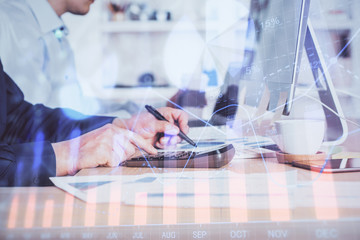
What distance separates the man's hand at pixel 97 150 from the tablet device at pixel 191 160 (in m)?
0.03

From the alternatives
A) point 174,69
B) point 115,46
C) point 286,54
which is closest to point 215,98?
point 286,54

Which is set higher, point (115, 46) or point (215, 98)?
point (115, 46)

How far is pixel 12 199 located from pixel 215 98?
36 cm

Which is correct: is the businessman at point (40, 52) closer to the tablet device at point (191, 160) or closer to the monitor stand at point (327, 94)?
the tablet device at point (191, 160)

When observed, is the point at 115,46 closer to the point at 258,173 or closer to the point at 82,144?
the point at 82,144

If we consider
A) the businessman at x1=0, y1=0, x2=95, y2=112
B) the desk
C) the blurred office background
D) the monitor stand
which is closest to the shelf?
the blurred office background

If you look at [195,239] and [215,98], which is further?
[215,98]

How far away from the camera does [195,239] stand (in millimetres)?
280

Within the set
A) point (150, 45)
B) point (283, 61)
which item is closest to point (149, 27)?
point (150, 45)

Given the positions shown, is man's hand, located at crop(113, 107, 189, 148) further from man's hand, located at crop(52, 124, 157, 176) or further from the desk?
the desk

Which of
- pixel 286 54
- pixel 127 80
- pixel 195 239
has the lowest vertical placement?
pixel 195 239

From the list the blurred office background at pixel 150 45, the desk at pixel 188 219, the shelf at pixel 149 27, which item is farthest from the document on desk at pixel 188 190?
the shelf at pixel 149 27

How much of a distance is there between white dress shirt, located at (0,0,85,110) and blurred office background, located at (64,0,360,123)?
0.05 m

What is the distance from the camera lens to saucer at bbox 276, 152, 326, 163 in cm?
35
